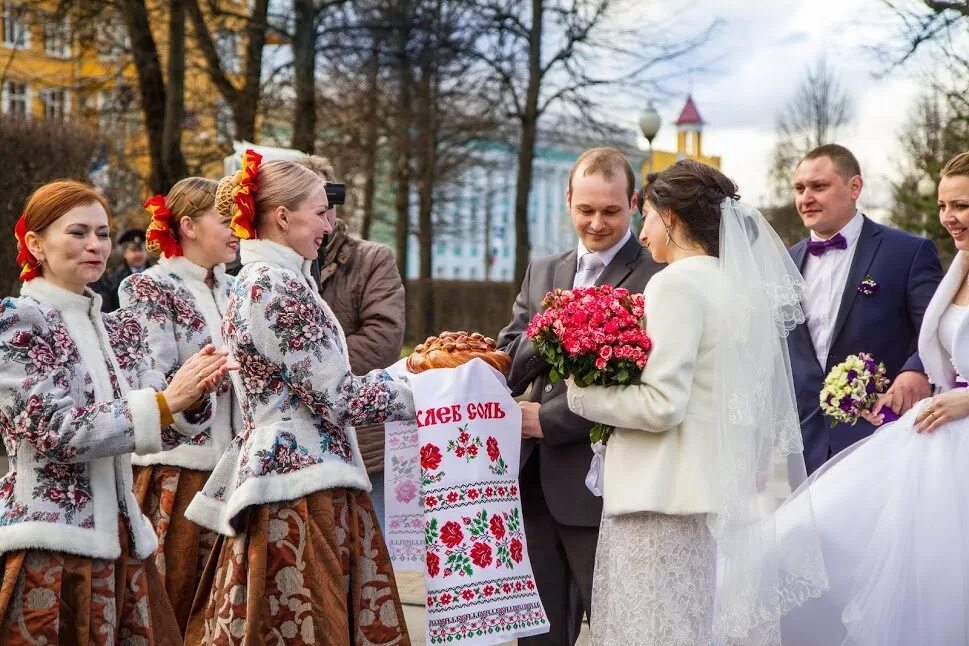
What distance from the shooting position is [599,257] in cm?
508

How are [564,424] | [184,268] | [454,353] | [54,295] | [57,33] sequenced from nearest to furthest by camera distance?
[54,295]
[454,353]
[564,424]
[184,268]
[57,33]

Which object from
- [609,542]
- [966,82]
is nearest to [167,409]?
[609,542]

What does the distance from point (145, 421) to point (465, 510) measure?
1146mm

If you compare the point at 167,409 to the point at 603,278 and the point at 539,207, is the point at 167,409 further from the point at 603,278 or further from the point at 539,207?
the point at 539,207

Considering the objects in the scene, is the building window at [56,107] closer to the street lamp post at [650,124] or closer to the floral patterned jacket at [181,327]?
the street lamp post at [650,124]

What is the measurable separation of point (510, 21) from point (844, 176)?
680 inches

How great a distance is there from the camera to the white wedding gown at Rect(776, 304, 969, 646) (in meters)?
4.90

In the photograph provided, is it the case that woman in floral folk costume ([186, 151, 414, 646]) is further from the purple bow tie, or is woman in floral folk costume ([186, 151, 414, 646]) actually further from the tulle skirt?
the purple bow tie

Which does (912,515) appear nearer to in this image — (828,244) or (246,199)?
(828,244)

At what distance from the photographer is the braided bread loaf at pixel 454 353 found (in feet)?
14.6

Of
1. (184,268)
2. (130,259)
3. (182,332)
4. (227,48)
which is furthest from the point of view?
(227,48)

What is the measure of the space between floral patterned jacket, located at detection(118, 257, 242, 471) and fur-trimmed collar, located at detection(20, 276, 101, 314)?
964 mm

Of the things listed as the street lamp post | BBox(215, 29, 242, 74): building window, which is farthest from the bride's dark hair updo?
the street lamp post

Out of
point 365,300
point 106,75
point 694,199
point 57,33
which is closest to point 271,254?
point 694,199
